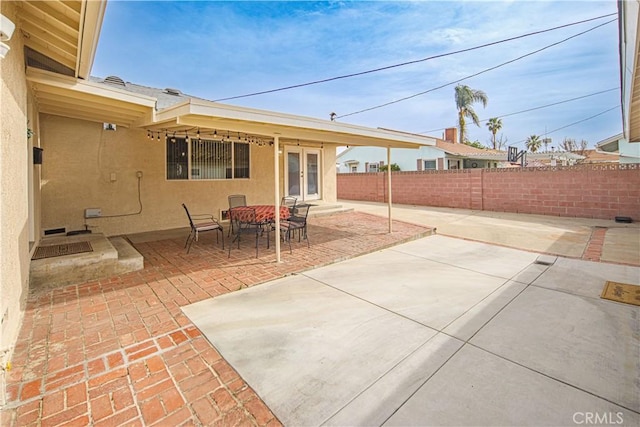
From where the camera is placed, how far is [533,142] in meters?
46.4

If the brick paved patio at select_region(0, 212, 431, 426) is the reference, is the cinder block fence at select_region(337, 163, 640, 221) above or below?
above

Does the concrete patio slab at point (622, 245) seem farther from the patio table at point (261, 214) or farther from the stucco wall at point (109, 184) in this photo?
the stucco wall at point (109, 184)

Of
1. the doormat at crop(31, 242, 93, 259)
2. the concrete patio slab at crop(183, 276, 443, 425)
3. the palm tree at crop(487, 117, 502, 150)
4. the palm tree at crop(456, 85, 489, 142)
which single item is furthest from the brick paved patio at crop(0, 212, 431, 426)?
A: the palm tree at crop(487, 117, 502, 150)

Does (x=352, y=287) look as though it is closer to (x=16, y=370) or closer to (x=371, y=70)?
(x=16, y=370)

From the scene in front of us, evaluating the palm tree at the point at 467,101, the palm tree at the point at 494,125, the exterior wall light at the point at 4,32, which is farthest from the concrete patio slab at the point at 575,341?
the palm tree at the point at 494,125

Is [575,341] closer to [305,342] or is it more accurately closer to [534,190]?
[305,342]

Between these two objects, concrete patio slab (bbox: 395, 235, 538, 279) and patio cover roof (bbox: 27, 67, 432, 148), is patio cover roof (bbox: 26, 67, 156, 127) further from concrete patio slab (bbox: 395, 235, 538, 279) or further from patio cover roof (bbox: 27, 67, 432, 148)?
concrete patio slab (bbox: 395, 235, 538, 279)

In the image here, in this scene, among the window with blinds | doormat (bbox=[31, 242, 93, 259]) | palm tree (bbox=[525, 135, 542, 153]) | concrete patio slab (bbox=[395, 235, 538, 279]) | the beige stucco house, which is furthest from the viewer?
palm tree (bbox=[525, 135, 542, 153])

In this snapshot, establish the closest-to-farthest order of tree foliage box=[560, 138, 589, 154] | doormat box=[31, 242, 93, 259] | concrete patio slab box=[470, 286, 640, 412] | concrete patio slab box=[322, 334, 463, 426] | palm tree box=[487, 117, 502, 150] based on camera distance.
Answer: concrete patio slab box=[322, 334, 463, 426]
concrete patio slab box=[470, 286, 640, 412]
doormat box=[31, 242, 93, 259]
palm tree box=[487, 117, 502, 150]
tree foliage box=[560, 138, 589, 154]

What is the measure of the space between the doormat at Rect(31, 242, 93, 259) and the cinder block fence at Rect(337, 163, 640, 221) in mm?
13183

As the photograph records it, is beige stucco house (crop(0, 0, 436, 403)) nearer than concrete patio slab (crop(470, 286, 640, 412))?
No

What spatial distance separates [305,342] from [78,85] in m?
4.69

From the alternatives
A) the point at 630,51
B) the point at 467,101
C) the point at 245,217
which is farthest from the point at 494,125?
the point at 245,217

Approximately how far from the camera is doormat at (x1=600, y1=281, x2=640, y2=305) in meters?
3.74
